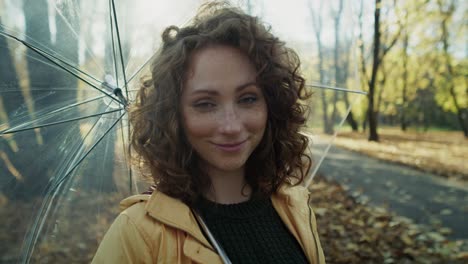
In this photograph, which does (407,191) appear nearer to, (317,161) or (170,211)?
Answer: (317,161)

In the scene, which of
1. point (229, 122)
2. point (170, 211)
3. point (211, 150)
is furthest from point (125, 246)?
point (229, 122)

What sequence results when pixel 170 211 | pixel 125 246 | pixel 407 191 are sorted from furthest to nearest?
pixel 407 191, pixel 170 211, pixel 125 246

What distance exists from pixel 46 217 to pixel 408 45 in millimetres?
20314

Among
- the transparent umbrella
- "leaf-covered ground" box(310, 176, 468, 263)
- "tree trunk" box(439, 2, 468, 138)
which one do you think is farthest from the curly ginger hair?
"tree trunk" box(439, 2, 468, 138)

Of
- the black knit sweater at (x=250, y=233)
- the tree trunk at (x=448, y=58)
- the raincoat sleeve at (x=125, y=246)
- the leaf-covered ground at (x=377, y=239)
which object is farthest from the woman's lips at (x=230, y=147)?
the tree trunk at (x=448, y=58)

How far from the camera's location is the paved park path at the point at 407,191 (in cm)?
623

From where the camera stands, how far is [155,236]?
1.57 m

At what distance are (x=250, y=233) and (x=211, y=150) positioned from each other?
0.43 metres

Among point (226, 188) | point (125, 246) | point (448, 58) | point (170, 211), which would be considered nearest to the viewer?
point (125, 246)

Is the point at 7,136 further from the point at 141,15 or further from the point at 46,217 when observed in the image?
the point at 141,15

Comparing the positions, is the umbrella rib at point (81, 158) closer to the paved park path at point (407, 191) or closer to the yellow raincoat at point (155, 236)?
the yellow raincoat at point (155, 236)

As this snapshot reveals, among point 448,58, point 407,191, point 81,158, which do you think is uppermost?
point 448,58

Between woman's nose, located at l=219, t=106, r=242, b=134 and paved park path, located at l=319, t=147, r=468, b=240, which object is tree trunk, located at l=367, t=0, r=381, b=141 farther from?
woman's nose, located at l=219, t=106, r=242, b=134

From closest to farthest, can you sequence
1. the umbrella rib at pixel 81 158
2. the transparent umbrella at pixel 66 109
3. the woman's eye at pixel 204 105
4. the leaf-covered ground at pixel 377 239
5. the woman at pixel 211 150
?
the woman at pixel 211 150 < the woman's eye at pixel 204 105 < the transparent umbrella at pixel 66 109 < the umbrella rib at pixel 81 158 < the leaf-covered ground at pixel 377 239
